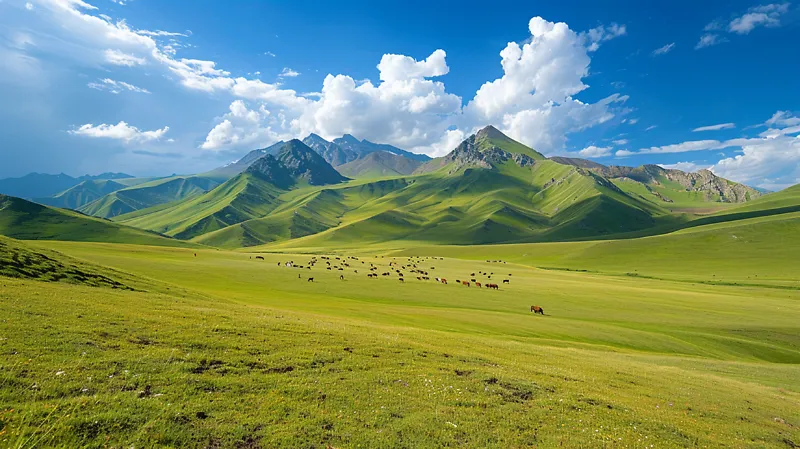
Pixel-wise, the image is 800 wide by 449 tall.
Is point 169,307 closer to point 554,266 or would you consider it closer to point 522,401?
point 522,401

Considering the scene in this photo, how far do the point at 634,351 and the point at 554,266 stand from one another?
136 m

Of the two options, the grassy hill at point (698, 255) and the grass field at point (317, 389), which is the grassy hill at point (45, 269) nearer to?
the grass field at point (317, 389)

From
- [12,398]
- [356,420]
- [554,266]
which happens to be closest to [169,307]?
[12,398]

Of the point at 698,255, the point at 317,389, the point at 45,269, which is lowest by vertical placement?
the point at 317,389

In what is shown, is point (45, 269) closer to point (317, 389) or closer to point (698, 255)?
point (317, 389)

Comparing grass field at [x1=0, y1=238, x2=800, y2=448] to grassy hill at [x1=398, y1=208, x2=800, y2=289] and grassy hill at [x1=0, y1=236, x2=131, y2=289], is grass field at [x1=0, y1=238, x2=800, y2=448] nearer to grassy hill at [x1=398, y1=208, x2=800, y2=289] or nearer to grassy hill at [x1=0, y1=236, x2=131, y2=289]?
grassy hill at [x1=0, y1=236, x2=131, y2=289]

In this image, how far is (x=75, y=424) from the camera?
30.5 ft

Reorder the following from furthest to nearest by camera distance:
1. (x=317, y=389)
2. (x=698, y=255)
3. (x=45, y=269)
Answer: (x=698, y=255) < (x=45, y=269) < (x=317, y=389)

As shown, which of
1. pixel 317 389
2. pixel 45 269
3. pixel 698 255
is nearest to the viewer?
pixel 317 389

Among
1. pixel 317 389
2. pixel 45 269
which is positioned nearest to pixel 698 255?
pixel 317 389

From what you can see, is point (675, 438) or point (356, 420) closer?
point (356, 420)

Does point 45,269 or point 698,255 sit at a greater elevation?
point 45,269

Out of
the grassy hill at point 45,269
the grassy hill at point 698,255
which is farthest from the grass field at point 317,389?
the grassy hill at point 698,255

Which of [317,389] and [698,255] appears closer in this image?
[317,389]
